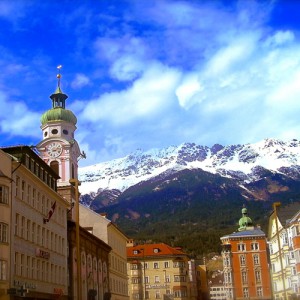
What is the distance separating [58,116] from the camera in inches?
3585

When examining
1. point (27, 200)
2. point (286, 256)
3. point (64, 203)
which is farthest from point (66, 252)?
point (286, 256)

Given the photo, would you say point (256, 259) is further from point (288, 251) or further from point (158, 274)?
point (288, 251)

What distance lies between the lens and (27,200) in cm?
4653

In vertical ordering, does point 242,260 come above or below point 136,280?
above

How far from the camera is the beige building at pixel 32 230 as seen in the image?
135 ft

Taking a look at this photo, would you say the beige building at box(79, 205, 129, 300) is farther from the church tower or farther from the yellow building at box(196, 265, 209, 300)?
the yellow building at box(196, 265, 209, 300)

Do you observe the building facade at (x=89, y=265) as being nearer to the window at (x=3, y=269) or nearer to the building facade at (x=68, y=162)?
the building facade at (x=68, y=162)

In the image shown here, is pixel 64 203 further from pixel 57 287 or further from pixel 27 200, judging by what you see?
pixel 27 200

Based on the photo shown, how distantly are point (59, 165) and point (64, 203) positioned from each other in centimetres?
2733

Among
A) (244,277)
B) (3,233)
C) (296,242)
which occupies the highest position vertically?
(296,242)

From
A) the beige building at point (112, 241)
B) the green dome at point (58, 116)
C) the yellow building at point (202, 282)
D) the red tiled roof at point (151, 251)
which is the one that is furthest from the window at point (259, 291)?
the green dome at point (58, 116)

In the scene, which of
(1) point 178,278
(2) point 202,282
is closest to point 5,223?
(1) point 178,278

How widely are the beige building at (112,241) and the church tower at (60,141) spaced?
19.9 ft

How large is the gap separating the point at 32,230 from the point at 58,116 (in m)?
45.5
